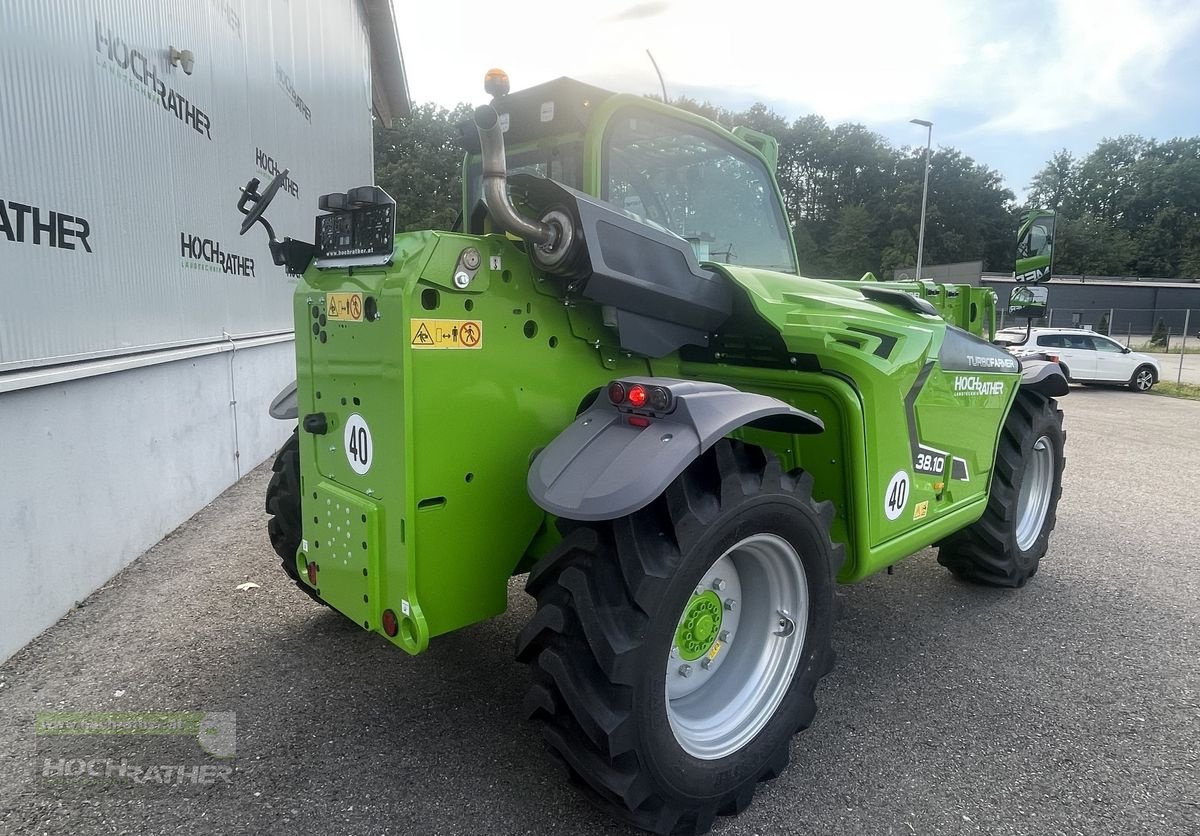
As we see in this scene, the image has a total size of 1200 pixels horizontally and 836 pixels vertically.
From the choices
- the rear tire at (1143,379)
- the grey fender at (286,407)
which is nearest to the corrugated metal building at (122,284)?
the grey fender at (286,407)

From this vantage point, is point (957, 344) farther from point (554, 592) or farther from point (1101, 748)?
point (554, 592)

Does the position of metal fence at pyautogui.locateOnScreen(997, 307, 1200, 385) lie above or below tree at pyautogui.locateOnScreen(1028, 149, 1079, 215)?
below

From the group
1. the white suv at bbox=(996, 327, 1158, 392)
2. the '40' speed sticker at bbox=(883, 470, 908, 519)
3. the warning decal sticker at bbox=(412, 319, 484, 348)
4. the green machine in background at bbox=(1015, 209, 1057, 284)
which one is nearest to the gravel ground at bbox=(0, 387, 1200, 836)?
the '40' speed sticker at bbox=(883, 470, 908, 519)

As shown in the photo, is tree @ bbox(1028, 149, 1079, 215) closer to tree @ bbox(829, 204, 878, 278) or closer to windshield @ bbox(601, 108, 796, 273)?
tree @ bbox(829, 204, 878, 278)

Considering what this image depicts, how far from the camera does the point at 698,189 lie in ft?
11.0

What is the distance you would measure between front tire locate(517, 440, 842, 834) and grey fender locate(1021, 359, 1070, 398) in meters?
2.45

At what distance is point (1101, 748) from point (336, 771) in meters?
2.88

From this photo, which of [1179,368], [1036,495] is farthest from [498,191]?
[1179,368]

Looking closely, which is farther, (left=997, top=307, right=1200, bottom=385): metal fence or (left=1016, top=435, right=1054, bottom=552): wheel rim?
(left=997, top=307, right=1200, bottom=385): metal fence

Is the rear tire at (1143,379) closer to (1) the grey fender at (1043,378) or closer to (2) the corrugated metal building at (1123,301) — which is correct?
(1) the grey fender at (1043,378)

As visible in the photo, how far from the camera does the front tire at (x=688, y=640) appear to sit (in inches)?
82.4

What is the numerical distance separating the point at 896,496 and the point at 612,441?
5.20 ft

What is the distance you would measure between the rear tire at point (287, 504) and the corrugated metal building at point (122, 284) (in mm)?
1242

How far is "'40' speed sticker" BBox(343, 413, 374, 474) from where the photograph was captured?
2.48 m
